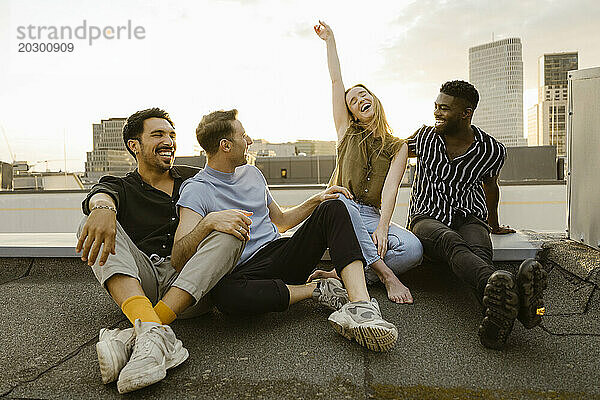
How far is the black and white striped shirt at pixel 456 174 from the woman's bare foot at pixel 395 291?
322 millimetres

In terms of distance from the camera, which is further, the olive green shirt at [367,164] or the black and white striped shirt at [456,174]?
the olive green shirt at [367,164]

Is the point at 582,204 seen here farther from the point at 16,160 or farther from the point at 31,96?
the point at 31,96

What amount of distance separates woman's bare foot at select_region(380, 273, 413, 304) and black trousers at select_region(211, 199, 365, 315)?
0.46 meters

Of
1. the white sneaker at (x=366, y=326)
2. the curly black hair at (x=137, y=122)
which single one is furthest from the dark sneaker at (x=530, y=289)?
the curly black hair at (x=137, y=122)

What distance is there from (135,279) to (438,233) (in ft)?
3.84

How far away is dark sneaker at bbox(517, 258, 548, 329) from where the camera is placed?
4.72 ft

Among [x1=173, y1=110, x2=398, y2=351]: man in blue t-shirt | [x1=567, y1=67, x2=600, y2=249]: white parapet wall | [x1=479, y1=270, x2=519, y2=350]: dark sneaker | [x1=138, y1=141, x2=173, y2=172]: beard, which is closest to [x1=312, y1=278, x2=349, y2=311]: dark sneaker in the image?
[x1=173, y1=110, x2=398, y2=351]: man in blue t-shirt

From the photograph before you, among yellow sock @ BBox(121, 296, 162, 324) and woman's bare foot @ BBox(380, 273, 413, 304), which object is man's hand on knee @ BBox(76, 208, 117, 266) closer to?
yellow sock @ BBox(121, 296, 162, 324)

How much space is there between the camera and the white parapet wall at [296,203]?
9.05 metres

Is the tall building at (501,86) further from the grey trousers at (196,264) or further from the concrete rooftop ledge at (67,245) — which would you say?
the grey trousers at (196,264)

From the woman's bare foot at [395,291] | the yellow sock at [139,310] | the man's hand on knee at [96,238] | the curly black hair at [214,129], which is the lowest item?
the woman's bare foot at [395,291]

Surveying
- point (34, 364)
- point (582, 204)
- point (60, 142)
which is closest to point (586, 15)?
point (60, 142)

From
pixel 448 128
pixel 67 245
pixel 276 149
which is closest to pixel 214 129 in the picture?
pixel 448 128

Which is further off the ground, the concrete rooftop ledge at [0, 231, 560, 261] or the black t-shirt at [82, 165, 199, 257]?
the black t-shirt at [82, 165, 199, 257]
